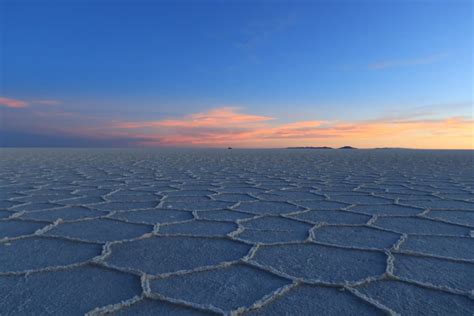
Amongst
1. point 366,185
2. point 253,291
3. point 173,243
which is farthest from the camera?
point 366,185

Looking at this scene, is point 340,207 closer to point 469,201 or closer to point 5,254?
point 469,201

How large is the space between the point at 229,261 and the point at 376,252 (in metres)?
0.56

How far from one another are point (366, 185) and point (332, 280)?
2745 millimetres

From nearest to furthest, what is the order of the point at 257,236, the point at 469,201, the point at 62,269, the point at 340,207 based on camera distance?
the point at 62,269, the point at 257,236, the point at 340,207, the point at 469,201

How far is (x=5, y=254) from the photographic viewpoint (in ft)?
4.91

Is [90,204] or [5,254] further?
[90,204]

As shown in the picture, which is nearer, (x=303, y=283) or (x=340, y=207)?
(x=303, y=283)

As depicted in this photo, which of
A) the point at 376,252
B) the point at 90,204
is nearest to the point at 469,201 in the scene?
the point at 376,252

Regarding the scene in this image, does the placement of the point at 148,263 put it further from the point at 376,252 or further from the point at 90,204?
the point at 90,204

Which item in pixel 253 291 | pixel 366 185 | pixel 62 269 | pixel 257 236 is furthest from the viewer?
pixel 366 185

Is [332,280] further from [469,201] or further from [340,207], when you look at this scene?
[469,201]

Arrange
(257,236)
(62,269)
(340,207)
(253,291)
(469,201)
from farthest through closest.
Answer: (469,201) → (340,207) → (257,236) → (62,269) → (253,291)

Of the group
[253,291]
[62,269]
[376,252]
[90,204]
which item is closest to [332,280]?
[253,291]

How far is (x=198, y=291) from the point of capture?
1.17 metres
